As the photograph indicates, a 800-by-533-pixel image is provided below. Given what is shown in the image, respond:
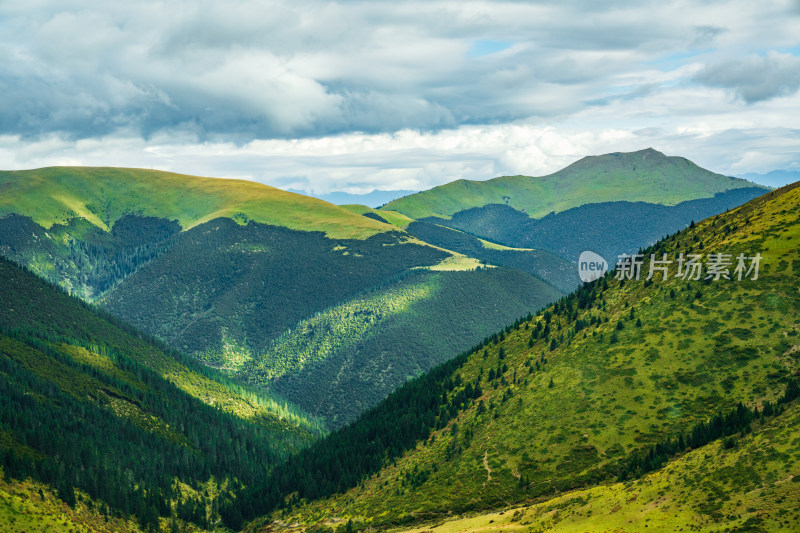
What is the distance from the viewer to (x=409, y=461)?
191000 mm

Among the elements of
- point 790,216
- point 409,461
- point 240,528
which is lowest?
point 240,528

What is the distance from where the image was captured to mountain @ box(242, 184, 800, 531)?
380ft

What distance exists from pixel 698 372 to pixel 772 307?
2810 centimetres

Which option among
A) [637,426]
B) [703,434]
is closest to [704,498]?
[703,434]

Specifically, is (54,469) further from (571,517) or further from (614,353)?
(614,353)

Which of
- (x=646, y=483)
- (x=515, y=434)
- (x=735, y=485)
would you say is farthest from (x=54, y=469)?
(x=735, y=485)

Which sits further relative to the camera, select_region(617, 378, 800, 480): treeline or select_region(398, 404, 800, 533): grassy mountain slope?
select_region(617, 378, 800, 480): treeline

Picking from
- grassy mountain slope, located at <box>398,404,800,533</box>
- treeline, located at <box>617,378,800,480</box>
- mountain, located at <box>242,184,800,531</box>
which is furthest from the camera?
treeline, located at <box>617,378,800,480</box>

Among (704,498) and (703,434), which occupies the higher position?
(703,434)

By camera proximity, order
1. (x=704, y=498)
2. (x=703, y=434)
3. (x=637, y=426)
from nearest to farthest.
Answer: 1. (x=704, y=498)
2. (x=703, y=434)
3. (x=637, y=426)

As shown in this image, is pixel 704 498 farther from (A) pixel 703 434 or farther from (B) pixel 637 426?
(B) pixel 637 426

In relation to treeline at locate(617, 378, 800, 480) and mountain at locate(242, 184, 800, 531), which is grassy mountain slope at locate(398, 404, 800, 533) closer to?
mountain at locate(242, 184, 800, 531)

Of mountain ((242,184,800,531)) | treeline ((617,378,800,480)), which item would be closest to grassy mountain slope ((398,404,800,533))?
mountain ((242,184,800,531))

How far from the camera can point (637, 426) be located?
6176 inches
